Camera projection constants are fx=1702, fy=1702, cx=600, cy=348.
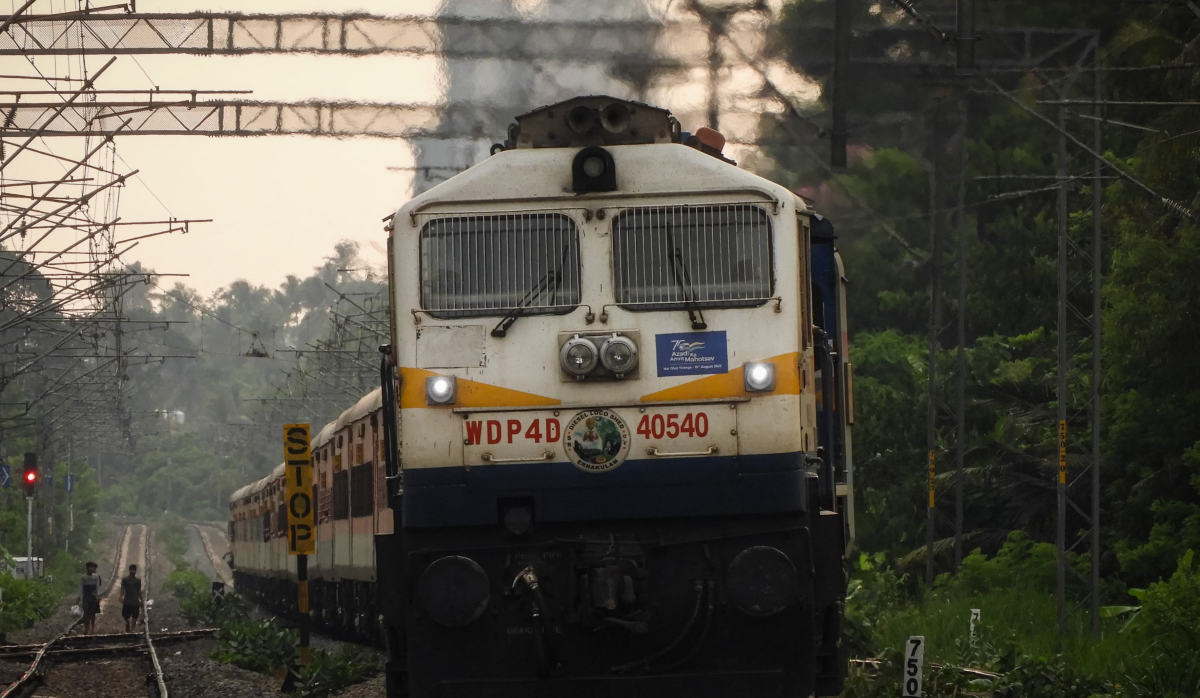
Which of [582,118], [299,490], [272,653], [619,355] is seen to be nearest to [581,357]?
[619,355]

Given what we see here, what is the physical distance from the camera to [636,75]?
99.3 ft

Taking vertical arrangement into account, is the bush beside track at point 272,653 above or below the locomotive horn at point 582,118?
below

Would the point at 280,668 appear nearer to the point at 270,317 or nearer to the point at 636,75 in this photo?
the point at 636,75

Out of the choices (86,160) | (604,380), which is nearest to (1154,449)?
Result: (86,160)

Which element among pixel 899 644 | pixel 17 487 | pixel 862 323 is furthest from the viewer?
pixel 17 487

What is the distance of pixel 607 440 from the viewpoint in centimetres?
995

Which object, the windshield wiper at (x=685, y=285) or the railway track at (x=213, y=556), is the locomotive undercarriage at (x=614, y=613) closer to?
the windshield wiper at (x=685, y=285)

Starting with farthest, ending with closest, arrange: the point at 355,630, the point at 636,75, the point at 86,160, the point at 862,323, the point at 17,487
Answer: the point at 17,487 → the point at 862,323 → the point at 636,75 → the point at 355,630 → the point at 86,160

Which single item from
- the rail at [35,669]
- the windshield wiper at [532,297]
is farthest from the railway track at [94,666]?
the windshield wiper at [532,297]

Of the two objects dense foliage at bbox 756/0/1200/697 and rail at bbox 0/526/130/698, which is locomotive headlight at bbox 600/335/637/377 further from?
rail at bbox 0/526/130/698

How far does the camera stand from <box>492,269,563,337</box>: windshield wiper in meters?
9.98

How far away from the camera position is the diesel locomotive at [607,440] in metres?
9.82

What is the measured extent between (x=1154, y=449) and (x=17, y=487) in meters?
42.9

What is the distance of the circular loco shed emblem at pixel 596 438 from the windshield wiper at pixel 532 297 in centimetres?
68
